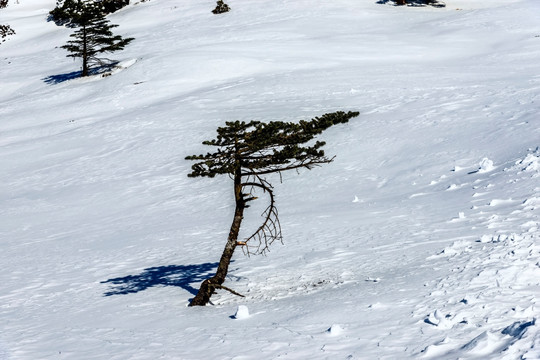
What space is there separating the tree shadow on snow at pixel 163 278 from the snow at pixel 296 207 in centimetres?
5

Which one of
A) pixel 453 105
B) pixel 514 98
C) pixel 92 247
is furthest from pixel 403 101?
pixel 92 247

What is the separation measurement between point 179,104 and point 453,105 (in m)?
11.9

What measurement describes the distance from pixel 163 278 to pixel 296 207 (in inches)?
196

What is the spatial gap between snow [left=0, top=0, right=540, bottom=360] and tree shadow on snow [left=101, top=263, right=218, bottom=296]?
0.05 meters

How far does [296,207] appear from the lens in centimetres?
1691

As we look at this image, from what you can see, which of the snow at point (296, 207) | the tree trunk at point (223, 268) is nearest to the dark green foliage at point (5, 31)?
the snow at point (296, 207)

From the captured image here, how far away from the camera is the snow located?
844 cm

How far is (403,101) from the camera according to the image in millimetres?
24203

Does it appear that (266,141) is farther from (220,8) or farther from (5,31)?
(5,31)

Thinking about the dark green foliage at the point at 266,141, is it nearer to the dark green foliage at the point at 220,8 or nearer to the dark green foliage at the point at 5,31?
the dark green foliage at the point at 220,8

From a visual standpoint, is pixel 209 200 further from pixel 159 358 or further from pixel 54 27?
pixel 54 27

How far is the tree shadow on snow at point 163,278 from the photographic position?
12.4 m

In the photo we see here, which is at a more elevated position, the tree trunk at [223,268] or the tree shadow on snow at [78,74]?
the tree shadow on snow at [78,74]

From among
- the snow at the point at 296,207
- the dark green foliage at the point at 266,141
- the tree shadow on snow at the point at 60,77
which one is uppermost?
the tree shadow on snow at the point at 60,77
